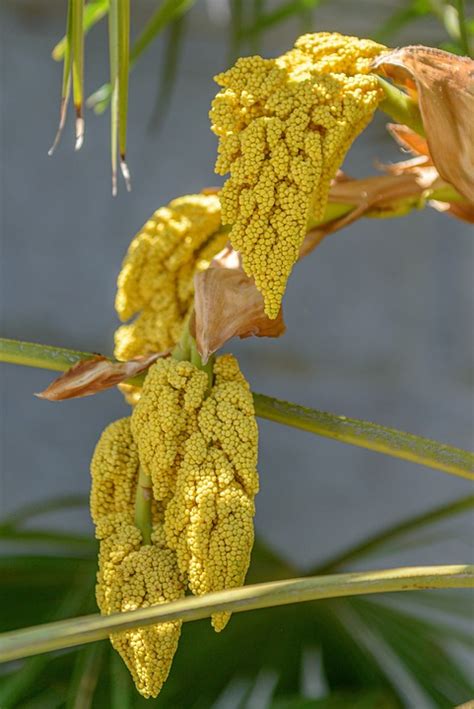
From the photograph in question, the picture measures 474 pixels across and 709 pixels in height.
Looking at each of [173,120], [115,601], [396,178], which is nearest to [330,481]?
[173,120]

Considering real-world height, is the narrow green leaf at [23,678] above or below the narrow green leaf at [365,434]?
below

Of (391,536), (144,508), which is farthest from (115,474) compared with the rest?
(391,536)

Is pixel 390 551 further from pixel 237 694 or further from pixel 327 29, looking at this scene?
pixel 327 29

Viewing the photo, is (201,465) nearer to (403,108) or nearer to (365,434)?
(365,434)

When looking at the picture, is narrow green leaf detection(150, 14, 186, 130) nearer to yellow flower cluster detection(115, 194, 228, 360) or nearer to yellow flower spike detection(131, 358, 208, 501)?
yellow flower cluster detection(115, 194, 228, 360)

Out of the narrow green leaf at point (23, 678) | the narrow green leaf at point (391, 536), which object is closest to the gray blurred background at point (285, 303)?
the narrow green leaf at point (391, 536)

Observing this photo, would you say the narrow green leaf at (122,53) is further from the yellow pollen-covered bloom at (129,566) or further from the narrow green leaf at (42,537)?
the narrow green leaf at (42,537)
